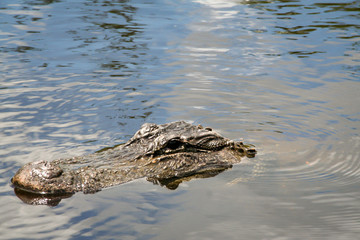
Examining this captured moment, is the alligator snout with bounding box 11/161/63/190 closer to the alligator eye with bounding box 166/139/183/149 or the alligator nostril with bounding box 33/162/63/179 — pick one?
the alligator nostril with bounding box 33/162/63/179

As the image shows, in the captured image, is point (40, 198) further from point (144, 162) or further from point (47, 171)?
point (144, 162)

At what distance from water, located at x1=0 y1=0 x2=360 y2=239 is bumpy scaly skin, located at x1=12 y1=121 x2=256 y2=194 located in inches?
7.2

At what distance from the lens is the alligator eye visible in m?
5.45

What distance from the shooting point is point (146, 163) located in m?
5.35

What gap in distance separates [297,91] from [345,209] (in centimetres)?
383

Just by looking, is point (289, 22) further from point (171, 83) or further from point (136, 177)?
point (136, 177)

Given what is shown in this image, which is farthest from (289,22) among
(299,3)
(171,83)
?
(171,83)

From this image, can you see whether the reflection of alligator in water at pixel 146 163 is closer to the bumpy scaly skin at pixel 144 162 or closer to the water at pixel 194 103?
the bumpy scaly skin at pixel 144 162

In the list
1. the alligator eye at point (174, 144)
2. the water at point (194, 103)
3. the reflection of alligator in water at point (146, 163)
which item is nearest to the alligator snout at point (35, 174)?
the reflection of alligator in water at point (146, 163)

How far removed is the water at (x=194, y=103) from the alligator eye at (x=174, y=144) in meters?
0.46

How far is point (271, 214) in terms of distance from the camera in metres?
4.84

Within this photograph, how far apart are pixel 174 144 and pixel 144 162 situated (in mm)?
422

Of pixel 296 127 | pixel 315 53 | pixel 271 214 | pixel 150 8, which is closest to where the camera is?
pixel 271 214

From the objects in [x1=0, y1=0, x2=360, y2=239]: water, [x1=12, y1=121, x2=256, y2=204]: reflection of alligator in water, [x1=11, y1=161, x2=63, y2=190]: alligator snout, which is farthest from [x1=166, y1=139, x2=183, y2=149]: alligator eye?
[x1=11, y1=161, x2=63, y2=190]: alligator snout
